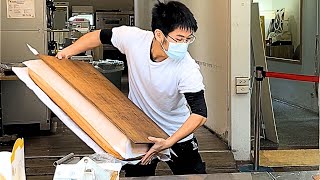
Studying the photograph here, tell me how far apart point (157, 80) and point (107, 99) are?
346mm

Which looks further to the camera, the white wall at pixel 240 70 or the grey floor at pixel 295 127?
the grey floor at pixel 295 127

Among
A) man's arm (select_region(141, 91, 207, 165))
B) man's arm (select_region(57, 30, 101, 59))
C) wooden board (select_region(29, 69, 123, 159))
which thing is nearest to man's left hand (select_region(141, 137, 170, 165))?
man's arm (select_region(141, 91, 207, 165))

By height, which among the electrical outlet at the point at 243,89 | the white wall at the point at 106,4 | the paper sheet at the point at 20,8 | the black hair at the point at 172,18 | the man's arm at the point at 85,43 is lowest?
the electrical outlet at the point at 243,89

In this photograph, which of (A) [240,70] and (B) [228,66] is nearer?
(A) [240,70]

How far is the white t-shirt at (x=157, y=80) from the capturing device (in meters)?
2.20

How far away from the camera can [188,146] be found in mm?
2348

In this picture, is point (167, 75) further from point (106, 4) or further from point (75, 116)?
point (106, 4)

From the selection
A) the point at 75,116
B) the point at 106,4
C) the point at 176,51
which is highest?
the point at 106,4

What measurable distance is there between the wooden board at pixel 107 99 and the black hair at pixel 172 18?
14.2 inches

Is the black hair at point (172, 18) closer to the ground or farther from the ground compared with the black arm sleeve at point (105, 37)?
farther from the ground

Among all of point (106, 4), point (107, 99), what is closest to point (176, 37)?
point (107, 99)

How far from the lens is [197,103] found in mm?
2113

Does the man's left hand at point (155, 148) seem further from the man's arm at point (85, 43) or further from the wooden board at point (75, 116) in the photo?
the man's arm at point (85, 43)

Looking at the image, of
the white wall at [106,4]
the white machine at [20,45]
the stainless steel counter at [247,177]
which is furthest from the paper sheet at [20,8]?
the white wall at [106,4]
